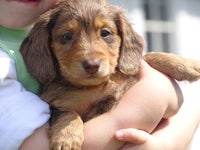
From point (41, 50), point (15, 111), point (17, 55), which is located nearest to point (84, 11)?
point (41, 50)

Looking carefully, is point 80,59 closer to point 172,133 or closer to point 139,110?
point 139,110

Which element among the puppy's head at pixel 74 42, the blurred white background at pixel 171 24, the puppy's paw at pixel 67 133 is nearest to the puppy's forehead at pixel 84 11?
the puppy's head at pixel 74 42

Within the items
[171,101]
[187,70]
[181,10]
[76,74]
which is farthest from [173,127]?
[181,10]

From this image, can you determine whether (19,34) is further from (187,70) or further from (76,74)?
(187,70)

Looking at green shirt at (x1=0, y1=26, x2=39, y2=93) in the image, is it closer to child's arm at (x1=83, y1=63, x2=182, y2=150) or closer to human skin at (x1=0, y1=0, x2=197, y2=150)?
human skin at (x1=0, y1=0, x2=197, y2=150)

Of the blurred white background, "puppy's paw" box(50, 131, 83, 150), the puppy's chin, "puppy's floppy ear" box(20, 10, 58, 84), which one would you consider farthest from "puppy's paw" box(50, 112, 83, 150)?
the blurred white background

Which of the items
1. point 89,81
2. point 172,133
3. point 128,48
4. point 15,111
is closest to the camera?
point 15,111
